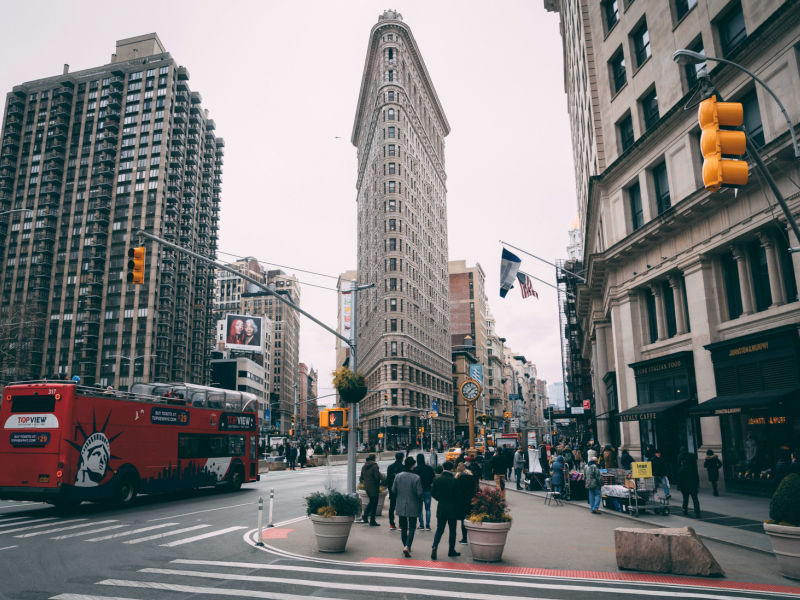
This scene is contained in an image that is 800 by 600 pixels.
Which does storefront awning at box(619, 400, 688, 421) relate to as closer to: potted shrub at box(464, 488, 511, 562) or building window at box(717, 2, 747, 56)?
building window at box(717, 2, 747, 56)

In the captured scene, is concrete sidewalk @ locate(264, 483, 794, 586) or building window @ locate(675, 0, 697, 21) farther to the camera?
building window @ locate(675, 0, 697, 21)

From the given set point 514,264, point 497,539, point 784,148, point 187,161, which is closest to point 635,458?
point 514,264

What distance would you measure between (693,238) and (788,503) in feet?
51.5

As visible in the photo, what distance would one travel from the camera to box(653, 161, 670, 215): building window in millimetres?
25297

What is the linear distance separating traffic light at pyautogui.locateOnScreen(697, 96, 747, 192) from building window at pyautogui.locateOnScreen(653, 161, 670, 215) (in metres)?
19.0

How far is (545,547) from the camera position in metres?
12.3

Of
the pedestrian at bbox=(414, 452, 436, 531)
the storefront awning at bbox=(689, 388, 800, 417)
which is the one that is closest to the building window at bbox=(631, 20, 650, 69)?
the storefront awning at bbox=(689, 388, 800, 417)

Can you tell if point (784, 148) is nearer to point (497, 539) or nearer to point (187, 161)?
point (497, 539)

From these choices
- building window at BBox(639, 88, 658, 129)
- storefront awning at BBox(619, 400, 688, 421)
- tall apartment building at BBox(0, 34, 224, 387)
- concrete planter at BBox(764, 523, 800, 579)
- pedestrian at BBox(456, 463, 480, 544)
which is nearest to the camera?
concrete planter at BBox(764, 523, 800, 579)

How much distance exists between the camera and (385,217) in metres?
90.5

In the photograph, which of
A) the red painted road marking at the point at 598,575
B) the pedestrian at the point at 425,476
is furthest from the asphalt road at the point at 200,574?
the pedestrian at the point at 425,476

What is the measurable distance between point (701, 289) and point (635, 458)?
964 centimetres

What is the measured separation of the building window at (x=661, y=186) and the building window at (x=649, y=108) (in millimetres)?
2040

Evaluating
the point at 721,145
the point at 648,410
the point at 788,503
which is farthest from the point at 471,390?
the point at 721,145
